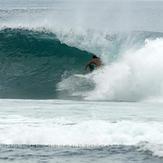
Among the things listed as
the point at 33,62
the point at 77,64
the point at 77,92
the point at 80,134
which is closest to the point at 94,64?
the point at 77,64

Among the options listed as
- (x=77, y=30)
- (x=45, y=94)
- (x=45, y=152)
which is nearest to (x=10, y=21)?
(x=77, y=30)

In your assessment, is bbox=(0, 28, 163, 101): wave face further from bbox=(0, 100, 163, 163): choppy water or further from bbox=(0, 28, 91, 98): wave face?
bbox=(0, 100, 163, 163): choppy water

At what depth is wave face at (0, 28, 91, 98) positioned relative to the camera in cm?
3080

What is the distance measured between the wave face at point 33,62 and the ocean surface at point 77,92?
1.6 inches

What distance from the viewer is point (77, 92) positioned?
29.5 metres

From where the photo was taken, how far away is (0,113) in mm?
22375

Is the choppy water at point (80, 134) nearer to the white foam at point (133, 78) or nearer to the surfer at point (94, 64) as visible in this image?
the white foam at point (133, 78)

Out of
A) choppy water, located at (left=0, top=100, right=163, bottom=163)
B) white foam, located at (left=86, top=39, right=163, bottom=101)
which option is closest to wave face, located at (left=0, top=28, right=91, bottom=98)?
white foam, located at (left=86, top=39, right=163, bottom=101)

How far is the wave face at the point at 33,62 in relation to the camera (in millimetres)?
30797

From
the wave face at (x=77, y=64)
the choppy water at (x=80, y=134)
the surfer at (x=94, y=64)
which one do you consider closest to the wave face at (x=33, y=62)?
the wave face at (x=77, y=64)

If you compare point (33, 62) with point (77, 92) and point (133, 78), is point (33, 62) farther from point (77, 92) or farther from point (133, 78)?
point (133, 78)

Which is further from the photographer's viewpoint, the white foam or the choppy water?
the white foam

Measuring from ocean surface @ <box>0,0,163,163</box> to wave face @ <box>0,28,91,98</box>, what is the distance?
0.04 metres

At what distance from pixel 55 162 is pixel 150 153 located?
228 centimetres
